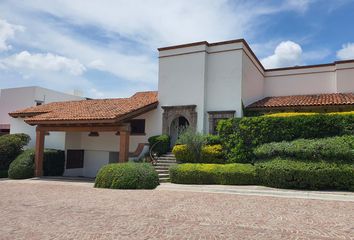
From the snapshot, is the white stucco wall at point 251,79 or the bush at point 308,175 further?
the white stucco wall at point 251,79

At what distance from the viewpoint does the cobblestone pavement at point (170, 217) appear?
6.53 m

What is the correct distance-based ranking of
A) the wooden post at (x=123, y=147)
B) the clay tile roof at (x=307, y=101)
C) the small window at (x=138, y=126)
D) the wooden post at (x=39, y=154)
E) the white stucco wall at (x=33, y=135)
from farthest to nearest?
the white stucco wall at (x=33, y=135), the small window at (x=138, y=126), the wooden post at (x=39, y=154), the clay tile roof at (x=307, y=101), the wooden post at (x=123, y=147)

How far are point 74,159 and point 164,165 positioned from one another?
25.3ft

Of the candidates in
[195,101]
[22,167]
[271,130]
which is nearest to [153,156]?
[195,101]

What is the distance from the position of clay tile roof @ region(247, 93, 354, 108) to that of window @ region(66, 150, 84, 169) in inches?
462

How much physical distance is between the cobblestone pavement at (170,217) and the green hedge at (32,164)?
7091 millimetres

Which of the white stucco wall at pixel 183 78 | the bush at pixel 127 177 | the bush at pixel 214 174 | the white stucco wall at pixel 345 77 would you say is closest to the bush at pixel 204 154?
the bush at pixel 214 174

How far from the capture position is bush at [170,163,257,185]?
13516 mm

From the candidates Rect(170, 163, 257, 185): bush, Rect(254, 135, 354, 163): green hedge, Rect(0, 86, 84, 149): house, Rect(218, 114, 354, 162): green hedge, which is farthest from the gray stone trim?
Rect(0, 86, 84, 149): house

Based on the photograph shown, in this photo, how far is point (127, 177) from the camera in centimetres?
1295

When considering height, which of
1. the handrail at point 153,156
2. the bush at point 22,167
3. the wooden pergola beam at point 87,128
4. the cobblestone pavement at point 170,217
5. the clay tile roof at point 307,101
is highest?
the clay tile roof at point 307,101

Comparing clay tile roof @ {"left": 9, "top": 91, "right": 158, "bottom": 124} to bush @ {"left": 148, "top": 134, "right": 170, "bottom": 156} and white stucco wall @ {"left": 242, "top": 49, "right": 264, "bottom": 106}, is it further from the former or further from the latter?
white stucco wall @ {"left": 242, "top": 49, "right": 264, "bottom": 106}

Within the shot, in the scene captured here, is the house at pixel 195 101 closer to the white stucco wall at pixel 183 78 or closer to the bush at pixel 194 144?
the white stucco wall at pixel 183 78

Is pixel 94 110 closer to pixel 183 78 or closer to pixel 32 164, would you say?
pixel 32 164
